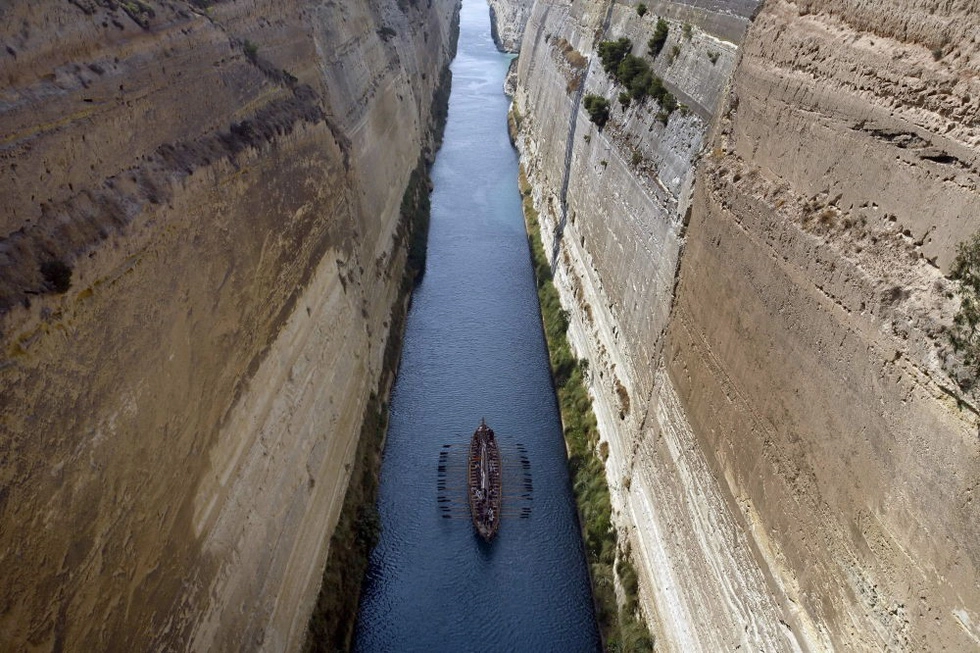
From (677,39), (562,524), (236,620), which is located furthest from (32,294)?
(677,39)

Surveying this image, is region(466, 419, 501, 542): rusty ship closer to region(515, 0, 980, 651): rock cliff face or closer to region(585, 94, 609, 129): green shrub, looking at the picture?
region(515, 0, 980, 651): rock cliff face

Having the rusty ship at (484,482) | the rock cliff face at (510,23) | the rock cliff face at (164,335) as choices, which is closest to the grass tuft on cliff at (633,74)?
the rock cliff face at (164,335)

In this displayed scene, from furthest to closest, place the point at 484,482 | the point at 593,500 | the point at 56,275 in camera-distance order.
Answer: the point at 484,482
the point at 593,500
the point at 56,275

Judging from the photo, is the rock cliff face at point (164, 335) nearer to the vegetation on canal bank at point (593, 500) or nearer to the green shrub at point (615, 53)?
the vegetation on canal bank at point (593, 500)

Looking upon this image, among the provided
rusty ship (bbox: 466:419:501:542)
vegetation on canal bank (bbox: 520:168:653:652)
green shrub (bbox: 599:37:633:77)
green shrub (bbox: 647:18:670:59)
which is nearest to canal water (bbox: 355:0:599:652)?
rusty ship (bbox: 466:419:501:542)

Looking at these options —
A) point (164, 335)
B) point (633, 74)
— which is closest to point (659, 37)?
point (633, 74)

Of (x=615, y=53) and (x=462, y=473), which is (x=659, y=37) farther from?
(x=462, y=473)

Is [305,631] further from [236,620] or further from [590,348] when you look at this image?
[590,348]
